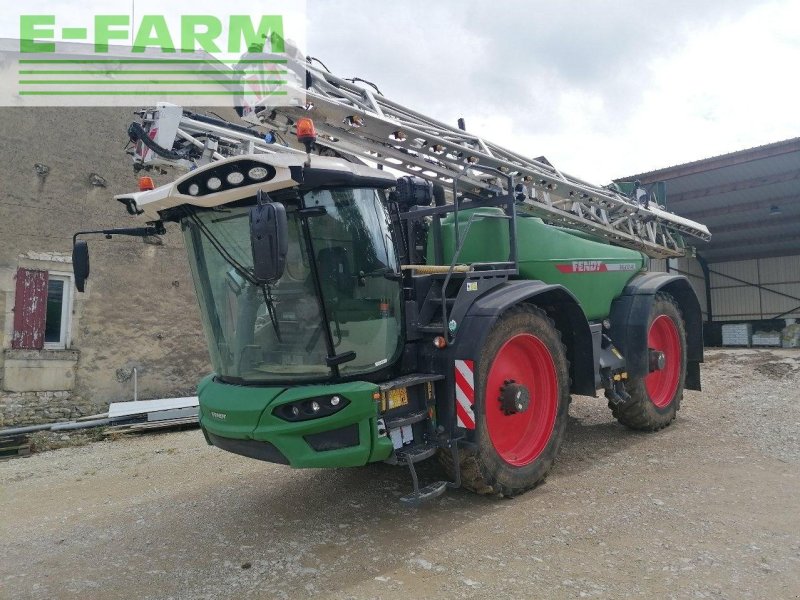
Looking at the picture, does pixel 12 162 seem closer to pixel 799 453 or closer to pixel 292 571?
pixel 292 571

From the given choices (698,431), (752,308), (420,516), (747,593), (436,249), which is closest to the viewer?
(747,593)

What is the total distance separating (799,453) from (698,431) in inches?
40.4

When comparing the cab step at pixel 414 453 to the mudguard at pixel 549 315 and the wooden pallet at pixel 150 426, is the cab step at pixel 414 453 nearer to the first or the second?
the mudguard at pixel 549 315

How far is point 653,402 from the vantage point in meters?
6.17

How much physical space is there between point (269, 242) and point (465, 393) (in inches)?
67.0

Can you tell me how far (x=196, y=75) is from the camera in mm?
9508

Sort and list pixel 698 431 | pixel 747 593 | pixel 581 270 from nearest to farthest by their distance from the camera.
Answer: pixel 747 593 → pixel 581 270 → pixel 698 431

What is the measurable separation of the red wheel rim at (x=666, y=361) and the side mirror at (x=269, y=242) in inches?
194

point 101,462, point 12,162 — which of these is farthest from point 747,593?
point 12,162

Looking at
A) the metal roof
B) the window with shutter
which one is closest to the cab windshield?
the window with shutter

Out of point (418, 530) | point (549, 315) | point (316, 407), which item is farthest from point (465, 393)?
point (549, 315)

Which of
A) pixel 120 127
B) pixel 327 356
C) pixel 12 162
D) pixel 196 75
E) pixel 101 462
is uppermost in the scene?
pixel 196 75

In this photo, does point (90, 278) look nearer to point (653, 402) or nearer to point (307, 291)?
point (307, 291)

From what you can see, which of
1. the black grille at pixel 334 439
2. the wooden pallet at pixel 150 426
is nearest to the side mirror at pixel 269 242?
the black grille at pixel 334 439
